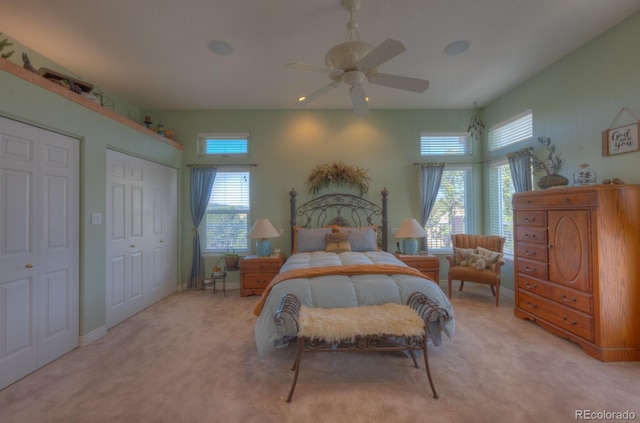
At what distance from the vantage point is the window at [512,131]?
148 inches

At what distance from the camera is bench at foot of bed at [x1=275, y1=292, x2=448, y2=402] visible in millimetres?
1901

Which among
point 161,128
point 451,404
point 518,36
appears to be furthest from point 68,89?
point 518,36

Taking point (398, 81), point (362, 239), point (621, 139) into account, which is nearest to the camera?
point (398, 81)

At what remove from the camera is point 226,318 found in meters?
3.32

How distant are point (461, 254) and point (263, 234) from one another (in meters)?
3.19

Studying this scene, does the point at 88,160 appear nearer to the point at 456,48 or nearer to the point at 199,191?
the point at 199,191

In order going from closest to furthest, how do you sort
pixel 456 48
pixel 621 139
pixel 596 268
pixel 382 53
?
pixel 382 53, pixel 596 268, pixel 621 139, pixel 456 48

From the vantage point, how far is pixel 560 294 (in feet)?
8.75

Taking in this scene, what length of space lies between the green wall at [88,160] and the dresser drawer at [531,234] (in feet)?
16.7

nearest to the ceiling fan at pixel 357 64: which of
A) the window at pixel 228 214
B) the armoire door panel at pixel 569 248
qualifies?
the armoire door panel at pixel 569 248

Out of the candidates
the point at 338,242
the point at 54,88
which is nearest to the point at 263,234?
the point at 338,242

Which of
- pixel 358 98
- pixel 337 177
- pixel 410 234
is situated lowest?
pixel 410 234

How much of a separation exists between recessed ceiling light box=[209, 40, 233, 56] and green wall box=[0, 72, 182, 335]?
156 centimetres

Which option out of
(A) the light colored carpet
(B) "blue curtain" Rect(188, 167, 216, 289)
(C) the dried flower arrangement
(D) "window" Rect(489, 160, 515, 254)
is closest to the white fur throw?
(A) the light colored carpet
